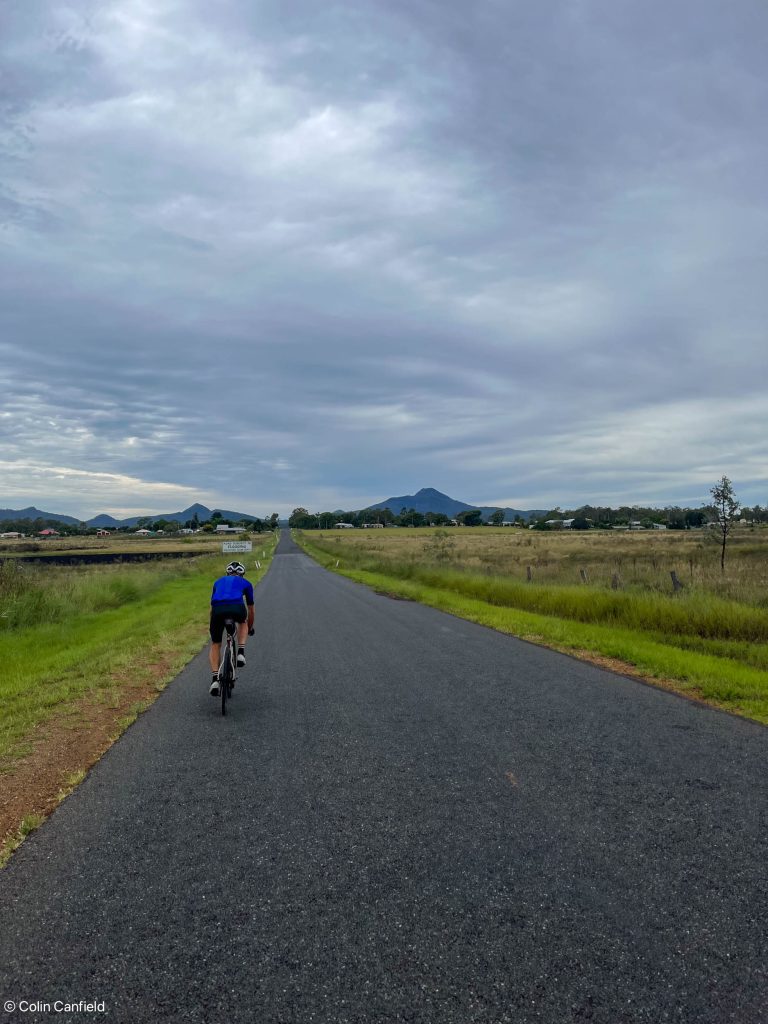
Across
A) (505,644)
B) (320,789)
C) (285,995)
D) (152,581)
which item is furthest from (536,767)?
(152,581)

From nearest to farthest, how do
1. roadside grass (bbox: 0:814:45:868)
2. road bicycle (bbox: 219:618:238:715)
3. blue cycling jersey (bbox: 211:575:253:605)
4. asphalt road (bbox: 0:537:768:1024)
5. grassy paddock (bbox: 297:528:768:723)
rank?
1. asphalt road (bbox: 0:537:768:1024)
2. roadside grass (bbox: 0:814:45:868)
3. road bicycle (bbox: 219:618:238:715)
4. blue cycling jersey (bbox: 211:575:253:605)
5. grassy paddock (bbox: 297:528:768:723)

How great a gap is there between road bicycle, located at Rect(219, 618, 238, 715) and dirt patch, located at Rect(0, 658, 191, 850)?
44.4 inches

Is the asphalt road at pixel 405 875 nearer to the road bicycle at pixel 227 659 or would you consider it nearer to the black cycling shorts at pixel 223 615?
the road bicycle at pixel 227 659

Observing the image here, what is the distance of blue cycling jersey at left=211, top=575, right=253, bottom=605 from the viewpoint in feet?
28.4

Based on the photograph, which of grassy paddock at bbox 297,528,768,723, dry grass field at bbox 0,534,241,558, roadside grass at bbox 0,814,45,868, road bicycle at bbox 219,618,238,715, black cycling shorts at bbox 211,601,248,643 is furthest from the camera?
dry grass field at bbox 0,534,241,558

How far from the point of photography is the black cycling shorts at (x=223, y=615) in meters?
8.55

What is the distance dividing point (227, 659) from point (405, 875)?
5.05 meters

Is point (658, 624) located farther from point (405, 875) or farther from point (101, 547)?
point (101, 547)

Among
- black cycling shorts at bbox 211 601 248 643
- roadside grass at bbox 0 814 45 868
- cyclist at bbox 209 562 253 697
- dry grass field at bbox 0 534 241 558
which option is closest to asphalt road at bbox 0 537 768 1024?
roadside grass at bbox 0 814 45 868

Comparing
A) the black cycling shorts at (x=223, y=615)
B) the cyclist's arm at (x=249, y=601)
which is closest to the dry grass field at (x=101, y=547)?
the cyclist's arm at (x=249, y=601)

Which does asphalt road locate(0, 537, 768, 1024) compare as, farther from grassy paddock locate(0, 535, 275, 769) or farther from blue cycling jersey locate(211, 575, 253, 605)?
grassy paddock locate(0, 535, 275, 769)

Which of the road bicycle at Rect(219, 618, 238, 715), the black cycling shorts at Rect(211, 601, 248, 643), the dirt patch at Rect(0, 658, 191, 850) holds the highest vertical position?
the black cycling shorts at Rect(211, 601, 248, 643)

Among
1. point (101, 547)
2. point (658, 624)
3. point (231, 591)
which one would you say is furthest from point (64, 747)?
point (101, 547)

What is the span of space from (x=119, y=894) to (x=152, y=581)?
28.6 m
